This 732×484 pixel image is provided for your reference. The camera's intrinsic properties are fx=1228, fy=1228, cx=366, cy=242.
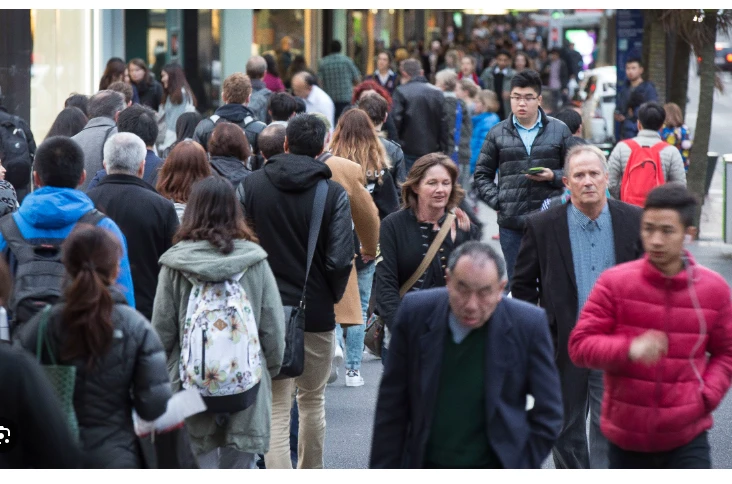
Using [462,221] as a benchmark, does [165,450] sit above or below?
below

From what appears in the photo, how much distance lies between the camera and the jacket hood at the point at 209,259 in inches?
203

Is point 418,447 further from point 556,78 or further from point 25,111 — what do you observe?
point 556,78

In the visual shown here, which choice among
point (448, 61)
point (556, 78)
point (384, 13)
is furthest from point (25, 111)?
point (384, 13)

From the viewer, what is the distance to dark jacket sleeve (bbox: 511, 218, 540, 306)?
5.94 metres

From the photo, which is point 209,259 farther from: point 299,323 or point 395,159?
point 395,159

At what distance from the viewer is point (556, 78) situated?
28.5 metres

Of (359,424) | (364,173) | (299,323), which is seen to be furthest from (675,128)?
(299,323)

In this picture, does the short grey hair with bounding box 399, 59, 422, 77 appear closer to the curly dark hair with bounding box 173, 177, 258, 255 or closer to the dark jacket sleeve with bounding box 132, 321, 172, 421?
the curly dark hair with bounding box 173, 177, 258, 255

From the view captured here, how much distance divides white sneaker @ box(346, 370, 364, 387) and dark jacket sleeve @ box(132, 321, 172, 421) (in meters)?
4.48

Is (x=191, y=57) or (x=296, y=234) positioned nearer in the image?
(x=296, y=234)

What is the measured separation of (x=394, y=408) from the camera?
14.0 ft

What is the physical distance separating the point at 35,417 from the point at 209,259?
188 cm

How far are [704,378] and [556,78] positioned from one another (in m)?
24.5

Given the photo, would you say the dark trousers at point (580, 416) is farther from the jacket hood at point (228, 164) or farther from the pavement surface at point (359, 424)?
the jacket hood at point (228, 164)
